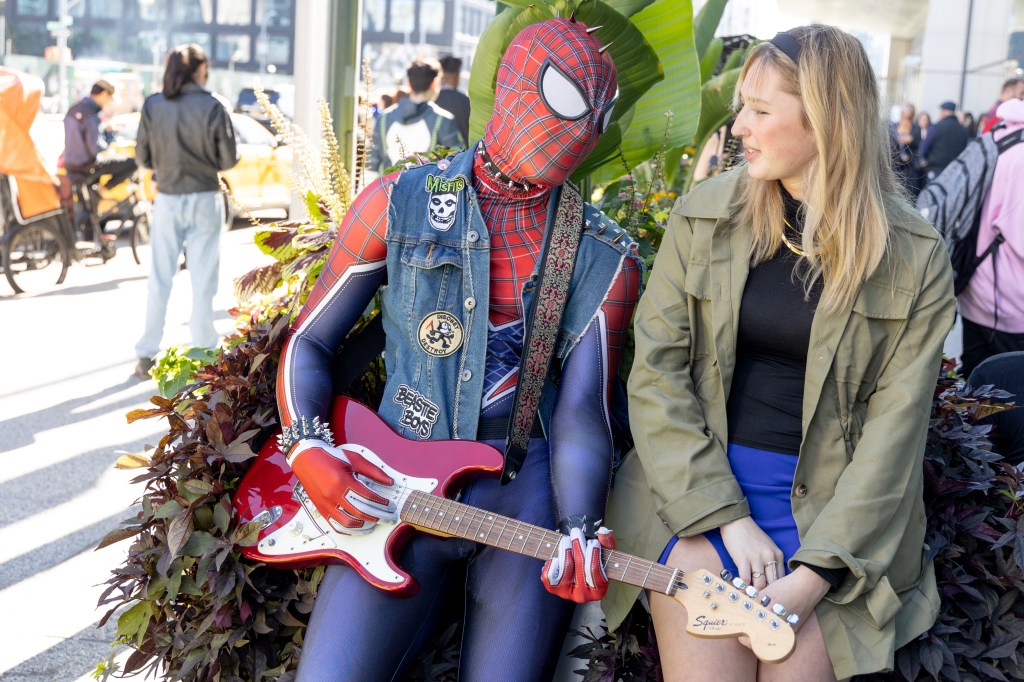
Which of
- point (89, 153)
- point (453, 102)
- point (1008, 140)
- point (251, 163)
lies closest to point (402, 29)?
point (251, 163)

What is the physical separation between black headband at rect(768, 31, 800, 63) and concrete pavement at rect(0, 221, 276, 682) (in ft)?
6.28

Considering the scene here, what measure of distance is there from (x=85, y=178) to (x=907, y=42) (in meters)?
36.7

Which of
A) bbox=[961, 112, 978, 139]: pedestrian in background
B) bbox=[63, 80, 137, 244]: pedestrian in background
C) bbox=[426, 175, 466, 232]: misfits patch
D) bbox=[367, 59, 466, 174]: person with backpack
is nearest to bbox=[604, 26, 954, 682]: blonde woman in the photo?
bbox=[426, 175, 466, 232]: misfits patch

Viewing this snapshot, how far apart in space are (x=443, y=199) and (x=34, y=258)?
29.4ft

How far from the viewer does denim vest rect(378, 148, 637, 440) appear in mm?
2717

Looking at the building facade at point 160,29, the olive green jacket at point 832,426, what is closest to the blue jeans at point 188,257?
the olive green jacket at point 832,426

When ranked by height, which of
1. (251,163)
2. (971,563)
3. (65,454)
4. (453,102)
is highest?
(453,102)

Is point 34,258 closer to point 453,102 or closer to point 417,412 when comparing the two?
point 453,102

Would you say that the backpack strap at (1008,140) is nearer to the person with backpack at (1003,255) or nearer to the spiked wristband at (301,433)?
the person with backpack at (1003,255)

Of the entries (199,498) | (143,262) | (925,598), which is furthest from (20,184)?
(925,598)

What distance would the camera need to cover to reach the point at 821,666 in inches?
91.4

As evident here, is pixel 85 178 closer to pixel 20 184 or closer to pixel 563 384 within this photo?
pixel 20 184

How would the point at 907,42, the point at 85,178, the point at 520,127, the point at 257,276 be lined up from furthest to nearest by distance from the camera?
the point at 907,42, the point at 85,178, the point at 257,276, the point at 520,127

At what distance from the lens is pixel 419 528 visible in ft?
8.23
